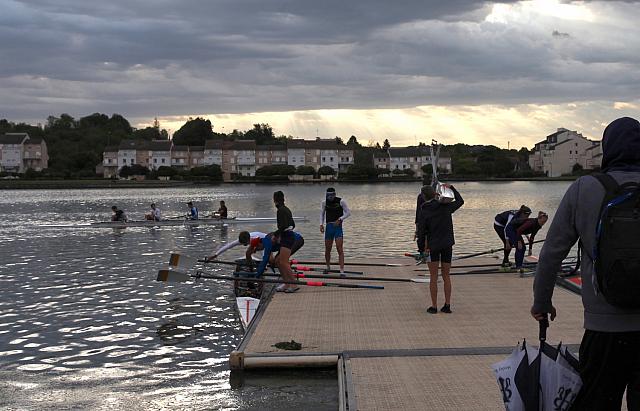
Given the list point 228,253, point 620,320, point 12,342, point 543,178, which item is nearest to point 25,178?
point 543,178

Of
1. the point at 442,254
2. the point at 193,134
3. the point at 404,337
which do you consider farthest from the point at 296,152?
the point at 404,337

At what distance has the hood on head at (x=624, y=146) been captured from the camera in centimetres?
433

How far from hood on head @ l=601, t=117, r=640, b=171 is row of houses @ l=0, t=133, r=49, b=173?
177588 millimetres

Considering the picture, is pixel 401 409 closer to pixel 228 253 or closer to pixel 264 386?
pixel 264 386

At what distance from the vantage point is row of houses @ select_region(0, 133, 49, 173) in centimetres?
16925

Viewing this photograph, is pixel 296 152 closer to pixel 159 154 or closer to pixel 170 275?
pixel 159 154

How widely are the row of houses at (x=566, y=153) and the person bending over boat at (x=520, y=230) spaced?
464ft

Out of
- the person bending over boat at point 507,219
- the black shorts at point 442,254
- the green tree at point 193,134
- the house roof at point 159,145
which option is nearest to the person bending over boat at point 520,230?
the person bending over boat at point 507,219

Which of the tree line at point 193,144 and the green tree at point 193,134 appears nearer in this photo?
the tree line at point 193,144

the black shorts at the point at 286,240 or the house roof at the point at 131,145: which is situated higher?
the house roof at the point at 131,145

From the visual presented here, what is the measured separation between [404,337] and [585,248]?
5.81m

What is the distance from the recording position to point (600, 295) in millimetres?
4176

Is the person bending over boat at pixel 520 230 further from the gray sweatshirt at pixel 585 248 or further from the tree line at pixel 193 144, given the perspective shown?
the tree line at pixel 193 144

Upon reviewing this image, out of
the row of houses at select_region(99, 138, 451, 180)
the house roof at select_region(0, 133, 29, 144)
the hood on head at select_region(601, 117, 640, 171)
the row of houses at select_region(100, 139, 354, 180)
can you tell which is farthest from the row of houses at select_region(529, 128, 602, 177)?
the hood on head at select_region(601, 117, 640, 171)
